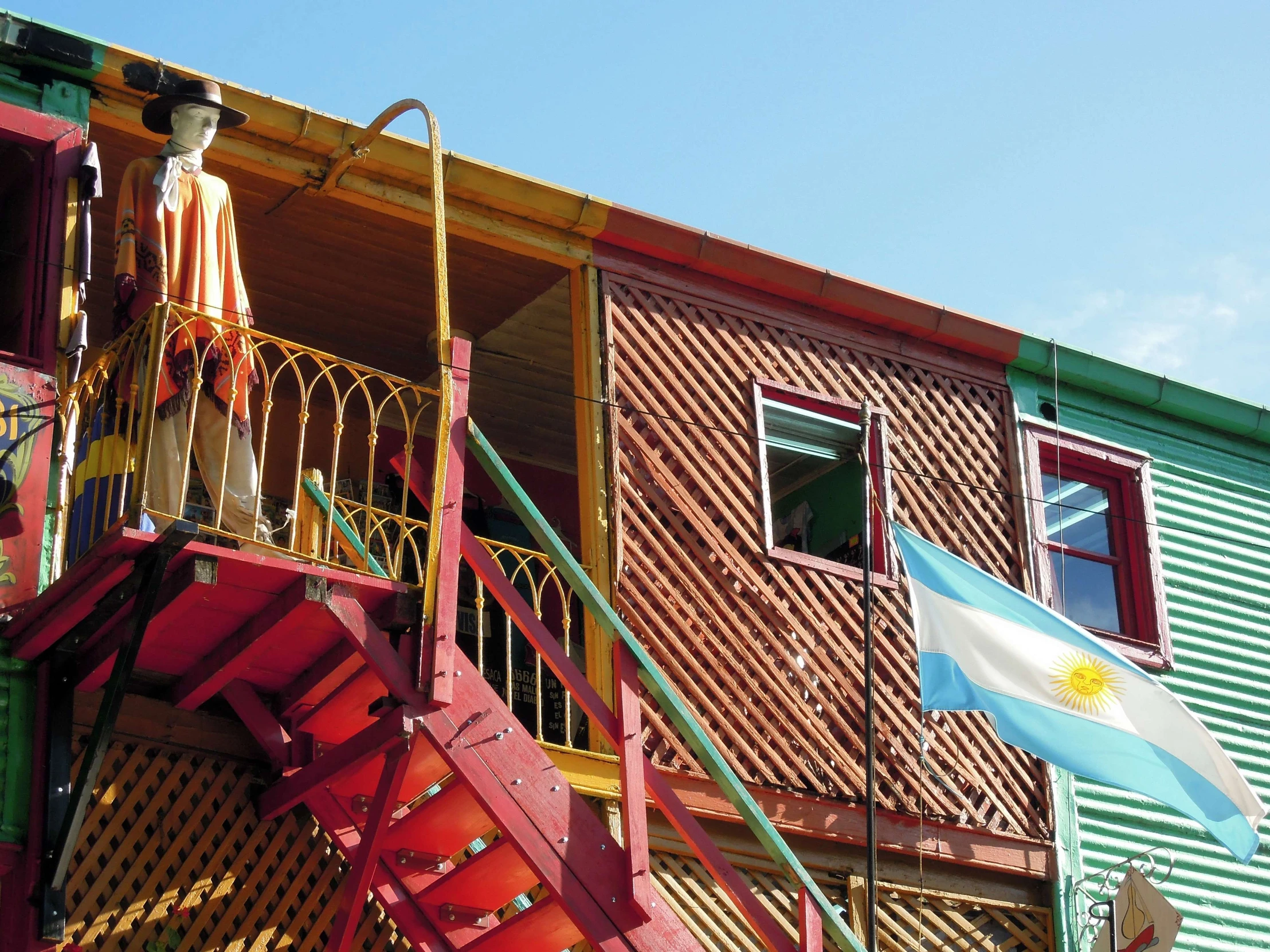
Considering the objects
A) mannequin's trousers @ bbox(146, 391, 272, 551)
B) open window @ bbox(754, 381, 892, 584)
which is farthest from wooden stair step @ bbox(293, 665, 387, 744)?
open window @ bbox(754, 381, 892, 584)

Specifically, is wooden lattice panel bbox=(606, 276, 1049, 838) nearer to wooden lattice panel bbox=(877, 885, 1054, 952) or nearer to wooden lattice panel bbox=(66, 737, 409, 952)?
wooden lattice panel bbox=(877, 885, 1054, 952)

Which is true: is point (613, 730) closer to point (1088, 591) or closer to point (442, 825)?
point (442, 825)

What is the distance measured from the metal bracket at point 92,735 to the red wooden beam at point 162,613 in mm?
56

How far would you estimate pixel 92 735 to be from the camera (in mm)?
7141

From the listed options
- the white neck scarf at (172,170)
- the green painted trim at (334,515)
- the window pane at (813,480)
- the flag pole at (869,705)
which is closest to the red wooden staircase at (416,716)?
the flag pole at (869,705)

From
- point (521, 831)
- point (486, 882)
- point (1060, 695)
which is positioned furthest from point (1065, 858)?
point (521, 831)

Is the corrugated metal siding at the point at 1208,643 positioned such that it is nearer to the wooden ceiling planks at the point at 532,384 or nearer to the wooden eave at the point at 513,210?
the wooden eave at the point at 513,210

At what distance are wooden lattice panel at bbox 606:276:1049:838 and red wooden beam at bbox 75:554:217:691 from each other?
3.03 m

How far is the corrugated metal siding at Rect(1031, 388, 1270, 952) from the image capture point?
11188 mm

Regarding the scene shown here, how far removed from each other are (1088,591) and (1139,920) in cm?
278

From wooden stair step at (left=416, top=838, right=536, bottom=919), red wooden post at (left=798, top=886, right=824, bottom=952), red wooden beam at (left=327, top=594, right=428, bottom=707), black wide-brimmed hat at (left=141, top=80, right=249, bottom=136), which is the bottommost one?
red wooden post at (left=798, top=886, right=824, bottom=952)

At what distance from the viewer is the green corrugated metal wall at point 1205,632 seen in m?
11.2

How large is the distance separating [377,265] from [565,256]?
4.74ft

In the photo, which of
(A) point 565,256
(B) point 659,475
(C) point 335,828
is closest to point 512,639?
(B) point 659,475
